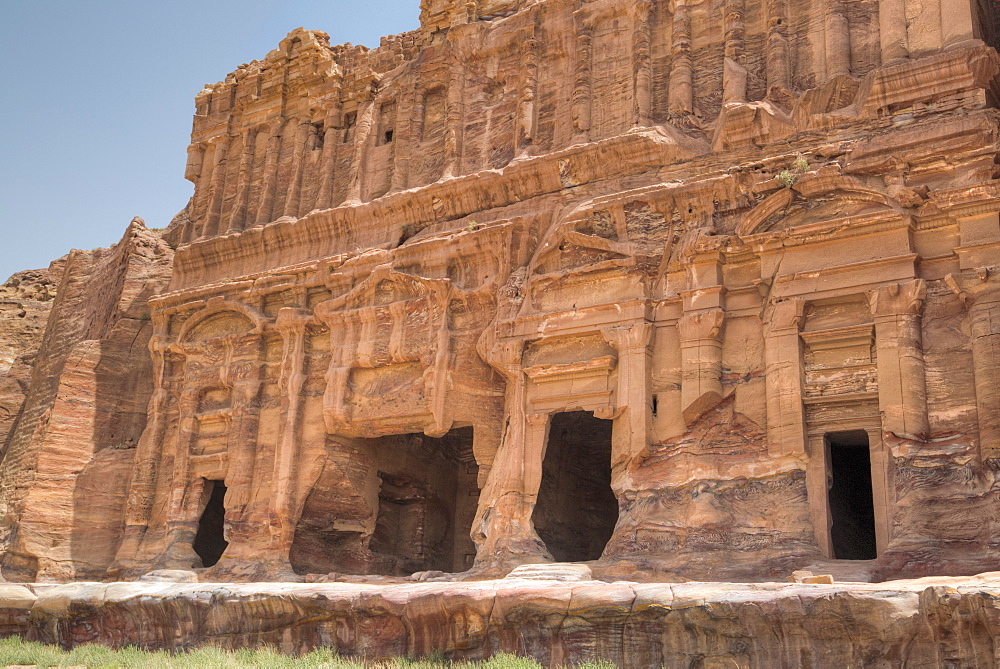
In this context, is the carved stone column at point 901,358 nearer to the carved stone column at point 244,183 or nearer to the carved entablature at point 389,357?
the carved entablature at point 389,357

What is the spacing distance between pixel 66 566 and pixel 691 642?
1355 cm

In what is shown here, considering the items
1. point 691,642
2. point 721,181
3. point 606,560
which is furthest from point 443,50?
point 691,642

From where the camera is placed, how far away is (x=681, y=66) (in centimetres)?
1571

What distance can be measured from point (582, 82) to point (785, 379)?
6.53 metres

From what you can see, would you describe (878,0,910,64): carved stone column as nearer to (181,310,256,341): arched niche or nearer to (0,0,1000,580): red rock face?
(0,0,1000,580): red rock face

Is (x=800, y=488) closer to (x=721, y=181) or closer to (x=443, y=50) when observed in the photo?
(x=721, y=181)

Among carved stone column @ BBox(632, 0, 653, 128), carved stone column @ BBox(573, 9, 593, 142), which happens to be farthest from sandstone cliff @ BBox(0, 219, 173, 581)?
carved stone column @ BBox(632, 0, 653, 128)

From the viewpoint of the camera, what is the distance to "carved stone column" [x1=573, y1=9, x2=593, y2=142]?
1637cm

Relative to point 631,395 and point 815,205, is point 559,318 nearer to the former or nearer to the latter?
point 631,395

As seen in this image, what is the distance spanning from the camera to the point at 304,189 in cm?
A: 2033

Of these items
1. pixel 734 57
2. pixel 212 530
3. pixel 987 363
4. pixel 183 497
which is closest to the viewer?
pixel 987 363

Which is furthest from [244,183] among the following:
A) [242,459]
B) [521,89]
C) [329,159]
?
[521,89]

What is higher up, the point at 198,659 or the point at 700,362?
the point at 700,362

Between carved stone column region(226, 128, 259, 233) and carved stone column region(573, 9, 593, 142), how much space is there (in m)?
7.59
